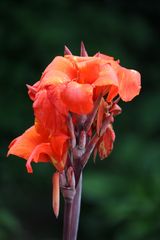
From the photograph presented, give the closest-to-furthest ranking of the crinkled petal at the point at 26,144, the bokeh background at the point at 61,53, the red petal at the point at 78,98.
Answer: the red petal at the point at 78,98 → the crinkled petal at the point at 26,144 → the bokeh background at the point at 61,53

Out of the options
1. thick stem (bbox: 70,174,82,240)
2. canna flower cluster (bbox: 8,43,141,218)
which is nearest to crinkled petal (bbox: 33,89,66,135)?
canna flower cluster (bbox: 8,43,141,218)

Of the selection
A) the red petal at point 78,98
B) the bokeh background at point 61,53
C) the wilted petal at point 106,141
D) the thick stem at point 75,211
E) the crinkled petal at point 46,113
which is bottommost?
the bokeh background at point 61,53

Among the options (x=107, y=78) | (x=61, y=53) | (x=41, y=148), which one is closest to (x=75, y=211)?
(x=41, y=148)

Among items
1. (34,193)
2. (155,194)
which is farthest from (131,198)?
(34,193)

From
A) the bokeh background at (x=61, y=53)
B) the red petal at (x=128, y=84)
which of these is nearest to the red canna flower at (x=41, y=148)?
the red petal at (x=128, y=84)

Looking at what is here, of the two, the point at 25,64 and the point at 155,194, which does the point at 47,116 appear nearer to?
the point at 155,194

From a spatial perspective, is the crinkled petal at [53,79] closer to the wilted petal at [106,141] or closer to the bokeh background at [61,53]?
the wilted petal at [106,141]

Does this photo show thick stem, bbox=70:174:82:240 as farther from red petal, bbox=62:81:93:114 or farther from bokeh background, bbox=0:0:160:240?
bokeh background, bbox=0:0:160:240
